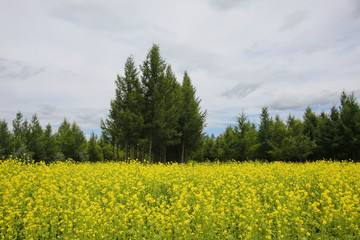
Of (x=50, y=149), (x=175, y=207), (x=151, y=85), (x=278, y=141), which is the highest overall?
(x=151, y=85)

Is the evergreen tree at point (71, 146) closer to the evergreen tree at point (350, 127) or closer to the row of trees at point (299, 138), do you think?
the row of trees at point (299, 138)

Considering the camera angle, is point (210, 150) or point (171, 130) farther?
point (210, 150)

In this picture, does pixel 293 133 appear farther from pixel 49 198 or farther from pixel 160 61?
pixel 49 198

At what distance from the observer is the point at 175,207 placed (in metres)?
5.55

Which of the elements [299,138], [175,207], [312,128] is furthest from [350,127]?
[175,207]

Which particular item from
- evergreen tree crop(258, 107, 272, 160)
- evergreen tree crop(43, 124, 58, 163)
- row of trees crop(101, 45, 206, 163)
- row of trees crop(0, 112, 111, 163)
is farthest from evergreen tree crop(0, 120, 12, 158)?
evergreen tree crop(258, 107, 272, 160)

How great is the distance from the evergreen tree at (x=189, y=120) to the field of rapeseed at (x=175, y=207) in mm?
17160

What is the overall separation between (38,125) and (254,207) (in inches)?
1907

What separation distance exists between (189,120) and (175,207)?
2168cm

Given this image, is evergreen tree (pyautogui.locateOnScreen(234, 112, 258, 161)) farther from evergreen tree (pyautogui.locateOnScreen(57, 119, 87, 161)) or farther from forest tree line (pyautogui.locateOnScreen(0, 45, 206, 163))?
evergreen tree (pyautogui.locateOnScreen(57, 119, 87, 161))

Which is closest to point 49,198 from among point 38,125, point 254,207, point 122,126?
point 254,207

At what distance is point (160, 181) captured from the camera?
8.33m

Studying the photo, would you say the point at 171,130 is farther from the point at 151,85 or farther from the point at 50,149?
the point at 50,149

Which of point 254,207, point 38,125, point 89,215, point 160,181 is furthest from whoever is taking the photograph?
point 38,125
